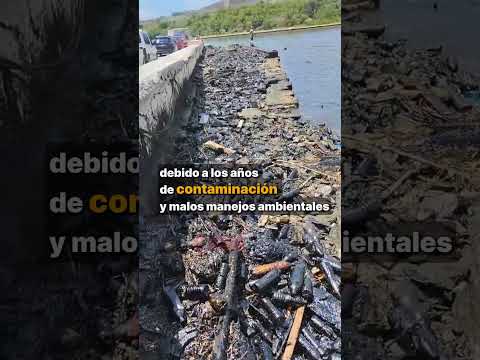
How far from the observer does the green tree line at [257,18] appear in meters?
2.78

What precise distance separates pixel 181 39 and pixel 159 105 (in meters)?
0.40

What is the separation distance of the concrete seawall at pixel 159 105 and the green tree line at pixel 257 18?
0.41 ft

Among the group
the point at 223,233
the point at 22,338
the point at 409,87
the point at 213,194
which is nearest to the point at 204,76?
the point at 213,194

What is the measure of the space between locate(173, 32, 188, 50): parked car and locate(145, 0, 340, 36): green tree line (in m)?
0.05

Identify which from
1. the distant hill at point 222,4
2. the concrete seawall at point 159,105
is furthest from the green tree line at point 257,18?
the concrete seawall at point 159,105

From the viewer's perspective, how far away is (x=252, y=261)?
2.78 m

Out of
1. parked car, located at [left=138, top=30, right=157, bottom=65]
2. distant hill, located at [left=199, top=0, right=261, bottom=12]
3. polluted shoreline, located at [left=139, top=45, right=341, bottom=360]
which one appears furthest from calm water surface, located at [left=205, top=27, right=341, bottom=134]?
parked car, located at [left=138, top=30, right=157, bottom=65]

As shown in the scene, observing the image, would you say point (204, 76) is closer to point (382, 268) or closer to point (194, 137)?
point (194, 137)

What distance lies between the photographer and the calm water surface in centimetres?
→ 271

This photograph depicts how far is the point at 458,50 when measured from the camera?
282 cm

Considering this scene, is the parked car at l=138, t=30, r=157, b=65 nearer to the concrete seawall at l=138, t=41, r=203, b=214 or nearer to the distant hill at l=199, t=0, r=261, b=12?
the concrete seawall at l=138, t=41, r=203, b=214

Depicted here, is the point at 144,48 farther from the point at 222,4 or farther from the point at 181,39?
the point at 222,4

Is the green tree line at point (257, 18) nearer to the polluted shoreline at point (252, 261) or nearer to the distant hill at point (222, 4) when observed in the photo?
the distant hill at point (222, 4)

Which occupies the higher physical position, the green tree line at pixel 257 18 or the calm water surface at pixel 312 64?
the green tree line at pixel 257 18
